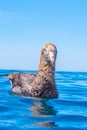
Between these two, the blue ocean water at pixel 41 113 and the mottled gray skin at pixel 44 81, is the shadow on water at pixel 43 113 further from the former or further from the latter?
the mottled gray skin at pixel 44 81

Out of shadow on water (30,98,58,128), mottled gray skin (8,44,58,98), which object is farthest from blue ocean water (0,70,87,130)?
mottled gray skin (8,44,58,98)

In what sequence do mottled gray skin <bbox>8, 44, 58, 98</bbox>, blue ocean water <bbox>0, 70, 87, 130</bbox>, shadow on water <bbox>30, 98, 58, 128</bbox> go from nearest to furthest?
blue ocean water <bbox>0, 70, 87, 130</bbox> → shadow on water <bbox>30, 98, 58, 128</bbox> → mottled gray skin <bbox>8, 44, 58, 98</bbox>

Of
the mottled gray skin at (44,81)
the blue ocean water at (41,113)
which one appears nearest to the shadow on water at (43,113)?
the blue ocean water at (41,113)

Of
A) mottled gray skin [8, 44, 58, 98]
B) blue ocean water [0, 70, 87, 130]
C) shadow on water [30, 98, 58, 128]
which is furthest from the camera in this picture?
mottled gray skin [8, 44, 58, 98]

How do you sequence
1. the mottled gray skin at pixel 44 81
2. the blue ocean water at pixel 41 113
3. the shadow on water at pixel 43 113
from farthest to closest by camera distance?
the mottled gray skin at pixel 44 81
the shadow on water at pixel 43 113
the blue ocean water at pixel 41 113

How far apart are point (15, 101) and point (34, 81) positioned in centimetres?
139

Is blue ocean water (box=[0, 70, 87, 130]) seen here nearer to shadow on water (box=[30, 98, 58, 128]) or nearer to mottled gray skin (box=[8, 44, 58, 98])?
shadow on water (box=[30, 98, 58, 128])

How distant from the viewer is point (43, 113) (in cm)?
1229

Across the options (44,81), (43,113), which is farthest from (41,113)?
(44,81)

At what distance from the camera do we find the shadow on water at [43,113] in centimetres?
1065

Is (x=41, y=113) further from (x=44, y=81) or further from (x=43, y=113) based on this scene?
(x=44, y=81)

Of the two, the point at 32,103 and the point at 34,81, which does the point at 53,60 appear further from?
the point at 32,103

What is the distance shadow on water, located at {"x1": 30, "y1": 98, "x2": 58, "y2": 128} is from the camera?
419 inches

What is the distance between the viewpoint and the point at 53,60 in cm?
1544
